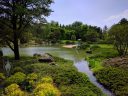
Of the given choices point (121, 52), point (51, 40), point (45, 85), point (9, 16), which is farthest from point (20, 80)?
point (51, 40)

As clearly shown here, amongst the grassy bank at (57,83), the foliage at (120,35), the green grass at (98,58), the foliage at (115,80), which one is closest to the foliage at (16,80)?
the grassy bank at (57,83)

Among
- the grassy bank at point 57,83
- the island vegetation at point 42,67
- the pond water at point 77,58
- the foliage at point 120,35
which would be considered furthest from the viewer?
the foliage at point 120,35

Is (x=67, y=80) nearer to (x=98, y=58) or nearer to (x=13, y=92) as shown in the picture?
(x=13, y=92)

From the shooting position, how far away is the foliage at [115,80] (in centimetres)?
1881

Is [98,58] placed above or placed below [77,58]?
above

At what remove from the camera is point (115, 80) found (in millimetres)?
21469

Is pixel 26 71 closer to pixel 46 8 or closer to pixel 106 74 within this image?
pixel 106 74

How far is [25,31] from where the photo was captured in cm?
3588

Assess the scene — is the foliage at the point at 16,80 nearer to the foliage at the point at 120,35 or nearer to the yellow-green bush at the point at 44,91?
the yellow-green bush at the point at 44,91

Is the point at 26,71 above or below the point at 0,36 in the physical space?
below

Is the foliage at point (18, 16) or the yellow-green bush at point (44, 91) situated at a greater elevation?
the foliage at point (18, 16)

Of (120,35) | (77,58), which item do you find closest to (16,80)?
(77,58)

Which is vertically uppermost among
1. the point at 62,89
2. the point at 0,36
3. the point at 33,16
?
the point at 33,16

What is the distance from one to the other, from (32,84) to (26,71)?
5827 millimetres
